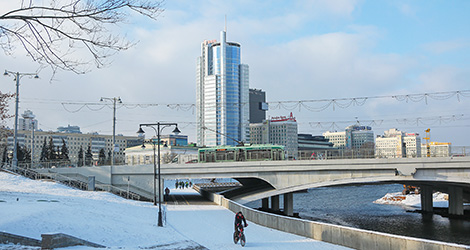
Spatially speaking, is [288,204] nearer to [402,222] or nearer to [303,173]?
[303,173]

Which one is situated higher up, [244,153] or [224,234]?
[244,153]

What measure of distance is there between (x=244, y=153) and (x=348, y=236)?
29111 millimetres

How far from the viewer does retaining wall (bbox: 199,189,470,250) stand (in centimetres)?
1566

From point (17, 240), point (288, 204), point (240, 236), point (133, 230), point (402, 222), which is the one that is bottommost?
point (402, 222)

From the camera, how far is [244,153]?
48.3 m

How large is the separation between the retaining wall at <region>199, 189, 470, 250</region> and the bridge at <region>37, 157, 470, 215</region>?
48.0 feet

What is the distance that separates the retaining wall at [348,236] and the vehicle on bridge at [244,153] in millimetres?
18085

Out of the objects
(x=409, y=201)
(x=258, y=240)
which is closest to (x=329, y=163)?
(x=258, y=240)

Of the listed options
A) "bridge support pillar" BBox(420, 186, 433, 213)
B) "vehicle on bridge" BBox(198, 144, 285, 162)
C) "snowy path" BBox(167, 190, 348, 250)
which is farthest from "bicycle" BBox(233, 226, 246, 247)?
"bridge support pillar" BBox(420, 186, 433, 213)

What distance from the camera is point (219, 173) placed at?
4569 centimetres

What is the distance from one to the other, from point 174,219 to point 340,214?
2835cm

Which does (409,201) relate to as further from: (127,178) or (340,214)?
(127,178)

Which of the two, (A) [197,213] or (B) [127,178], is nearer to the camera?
(A) [197,213]

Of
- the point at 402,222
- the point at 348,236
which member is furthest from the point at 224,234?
the point at 402,222
